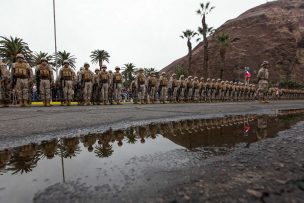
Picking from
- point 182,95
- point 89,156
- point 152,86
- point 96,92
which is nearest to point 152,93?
point 152,86

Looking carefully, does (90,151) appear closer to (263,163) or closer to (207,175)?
(207,175)

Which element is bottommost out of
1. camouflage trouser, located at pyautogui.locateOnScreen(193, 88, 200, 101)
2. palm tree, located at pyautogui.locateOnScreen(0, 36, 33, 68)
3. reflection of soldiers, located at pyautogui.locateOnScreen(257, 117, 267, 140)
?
reflection of soldiers, located at pyautogui.locateOnScreen(257, 117, 267, 140)

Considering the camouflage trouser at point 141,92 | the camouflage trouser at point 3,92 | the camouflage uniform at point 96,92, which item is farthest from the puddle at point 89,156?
the camouflage trouser at point 141,92

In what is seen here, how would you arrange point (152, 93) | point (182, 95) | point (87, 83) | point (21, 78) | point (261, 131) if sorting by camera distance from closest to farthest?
point (261, 131), point (21, 78), point (87, 83), point (152, 93), point (182, 95)

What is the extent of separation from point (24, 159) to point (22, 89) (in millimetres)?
10350

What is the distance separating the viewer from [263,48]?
242 feet

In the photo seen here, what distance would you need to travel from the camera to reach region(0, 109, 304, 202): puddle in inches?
69.4

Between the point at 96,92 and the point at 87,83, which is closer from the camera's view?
the point at 87,83

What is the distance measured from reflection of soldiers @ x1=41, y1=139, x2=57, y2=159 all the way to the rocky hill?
63.6 metres

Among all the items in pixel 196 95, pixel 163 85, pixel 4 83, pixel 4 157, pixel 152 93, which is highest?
pixel 163 85

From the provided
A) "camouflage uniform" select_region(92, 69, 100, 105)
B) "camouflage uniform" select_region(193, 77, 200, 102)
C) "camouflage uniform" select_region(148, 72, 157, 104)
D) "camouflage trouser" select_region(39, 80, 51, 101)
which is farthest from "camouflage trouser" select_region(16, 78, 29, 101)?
"camouflage uniform" select_region(193, 77, 200, 102)

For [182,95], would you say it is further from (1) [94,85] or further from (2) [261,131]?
(2) [261,131]

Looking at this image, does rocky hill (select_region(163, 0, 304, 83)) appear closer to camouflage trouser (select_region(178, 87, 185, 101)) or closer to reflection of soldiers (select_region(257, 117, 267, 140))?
camouflage trouser (select_region(178, 87, 185, 101))

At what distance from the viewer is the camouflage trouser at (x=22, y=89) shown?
11688 mm
